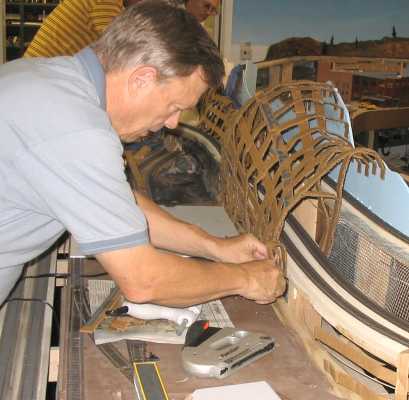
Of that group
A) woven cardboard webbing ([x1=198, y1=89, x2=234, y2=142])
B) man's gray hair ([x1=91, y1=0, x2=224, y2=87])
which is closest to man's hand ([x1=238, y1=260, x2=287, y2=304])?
man's gray hair ([x1=91, y1=0, x2=224, y2=87])

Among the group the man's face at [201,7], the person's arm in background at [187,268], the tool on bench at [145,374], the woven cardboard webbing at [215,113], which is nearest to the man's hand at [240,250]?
the person's arm in background at [187,268]

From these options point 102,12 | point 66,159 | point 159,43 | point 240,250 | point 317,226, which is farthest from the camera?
point 102,12

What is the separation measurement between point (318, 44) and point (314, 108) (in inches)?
240

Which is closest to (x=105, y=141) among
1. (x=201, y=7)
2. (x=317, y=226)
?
(x=317, y=226)

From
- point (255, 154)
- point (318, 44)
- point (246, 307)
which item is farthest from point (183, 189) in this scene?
point (318, 44)

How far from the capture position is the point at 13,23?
787 cm

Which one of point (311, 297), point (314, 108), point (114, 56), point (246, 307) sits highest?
point (114, 56)

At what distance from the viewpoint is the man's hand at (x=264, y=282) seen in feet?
5.83

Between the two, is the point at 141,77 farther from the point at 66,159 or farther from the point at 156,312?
the point at 156,312

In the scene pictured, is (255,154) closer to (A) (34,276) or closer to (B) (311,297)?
(B) (311,297)

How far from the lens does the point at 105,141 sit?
4.34 ft

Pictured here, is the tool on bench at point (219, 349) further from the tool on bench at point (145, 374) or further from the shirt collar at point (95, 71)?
the shirt collar at point (95, 71)

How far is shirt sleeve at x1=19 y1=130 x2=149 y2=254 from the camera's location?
4.23 ft

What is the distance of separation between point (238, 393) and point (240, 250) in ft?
2.14
